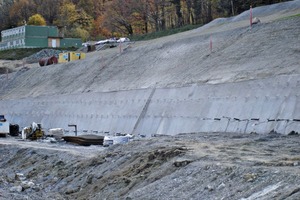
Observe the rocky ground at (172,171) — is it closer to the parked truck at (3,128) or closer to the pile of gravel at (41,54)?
the parked truck at (3,128)

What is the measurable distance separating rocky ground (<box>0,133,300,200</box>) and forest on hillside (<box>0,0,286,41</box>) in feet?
138

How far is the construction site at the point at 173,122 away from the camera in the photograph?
14320mm

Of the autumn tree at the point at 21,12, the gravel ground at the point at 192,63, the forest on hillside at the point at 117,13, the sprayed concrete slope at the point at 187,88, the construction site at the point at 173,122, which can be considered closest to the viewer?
the construction site at the point at 173,122

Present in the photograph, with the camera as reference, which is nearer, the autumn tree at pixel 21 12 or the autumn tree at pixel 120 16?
the autumn tree at pixel 120 16

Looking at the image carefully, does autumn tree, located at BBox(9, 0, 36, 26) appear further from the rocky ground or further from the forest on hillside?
the rocky ground

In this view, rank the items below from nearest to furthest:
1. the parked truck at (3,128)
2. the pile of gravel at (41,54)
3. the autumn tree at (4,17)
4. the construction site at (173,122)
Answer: the construction site at (173,122) → the parked truck at (3,128) → the pile of gravel at (41,54) → the autumn tree at (4,17)

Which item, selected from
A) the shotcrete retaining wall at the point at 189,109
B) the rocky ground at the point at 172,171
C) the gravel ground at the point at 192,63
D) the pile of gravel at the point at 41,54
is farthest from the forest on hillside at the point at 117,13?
the rocky ground at the point at 172,171

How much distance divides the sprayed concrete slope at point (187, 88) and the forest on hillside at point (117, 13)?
856 inches

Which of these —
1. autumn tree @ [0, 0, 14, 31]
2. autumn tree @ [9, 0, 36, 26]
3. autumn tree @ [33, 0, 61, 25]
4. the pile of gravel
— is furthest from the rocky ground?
autumn tree @ [0, 0, 14, 31]

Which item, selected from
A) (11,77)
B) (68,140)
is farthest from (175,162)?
(11,77)

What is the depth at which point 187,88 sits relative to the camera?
29.8 meters

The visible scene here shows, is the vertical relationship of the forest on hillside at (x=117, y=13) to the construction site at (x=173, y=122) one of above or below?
above

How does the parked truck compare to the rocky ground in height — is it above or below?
below

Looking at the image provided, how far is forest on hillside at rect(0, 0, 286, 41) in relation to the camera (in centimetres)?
7257
